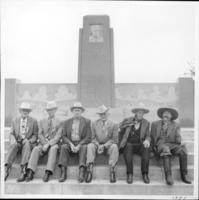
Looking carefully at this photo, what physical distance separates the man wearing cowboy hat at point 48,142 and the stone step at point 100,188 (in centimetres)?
10

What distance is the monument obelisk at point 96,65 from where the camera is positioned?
16.8 feet

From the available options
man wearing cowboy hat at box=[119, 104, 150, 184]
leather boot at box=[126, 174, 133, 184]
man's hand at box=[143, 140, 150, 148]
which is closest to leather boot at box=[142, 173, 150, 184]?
man wearing cowboy hat at box=[119, 104, 150, 184]

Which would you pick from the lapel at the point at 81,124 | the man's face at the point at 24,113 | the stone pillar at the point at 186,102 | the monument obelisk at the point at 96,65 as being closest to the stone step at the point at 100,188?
the lapel at the point at 81,124

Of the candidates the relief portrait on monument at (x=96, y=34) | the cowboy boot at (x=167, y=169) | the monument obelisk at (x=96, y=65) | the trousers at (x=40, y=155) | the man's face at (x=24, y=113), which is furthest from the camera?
the relief portrait on monument at (x=96, y=34)

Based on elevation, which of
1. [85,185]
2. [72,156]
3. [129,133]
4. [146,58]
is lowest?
[85,185]

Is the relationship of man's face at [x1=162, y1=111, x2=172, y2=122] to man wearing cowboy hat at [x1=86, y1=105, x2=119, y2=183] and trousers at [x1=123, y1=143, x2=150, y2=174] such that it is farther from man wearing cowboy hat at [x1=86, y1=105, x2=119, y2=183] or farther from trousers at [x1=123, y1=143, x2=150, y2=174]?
man wearing cowboy hat at [x1=86, y1=105, x2=119, y2=183]

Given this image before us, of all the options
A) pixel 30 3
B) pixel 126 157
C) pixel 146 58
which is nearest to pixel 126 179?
pixel 126 157

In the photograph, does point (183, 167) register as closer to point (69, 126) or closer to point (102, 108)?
point (102, 108)

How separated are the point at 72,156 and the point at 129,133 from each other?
2.46 ft

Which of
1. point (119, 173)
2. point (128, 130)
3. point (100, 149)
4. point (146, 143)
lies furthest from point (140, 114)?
point (119, 173)

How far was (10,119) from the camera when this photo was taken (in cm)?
450

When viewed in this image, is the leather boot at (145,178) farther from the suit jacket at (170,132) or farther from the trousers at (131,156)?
the suit jacket at (170,132)

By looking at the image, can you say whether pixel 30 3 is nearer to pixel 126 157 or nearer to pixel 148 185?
pixel 126 157

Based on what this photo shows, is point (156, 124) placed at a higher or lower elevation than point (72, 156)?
higher
